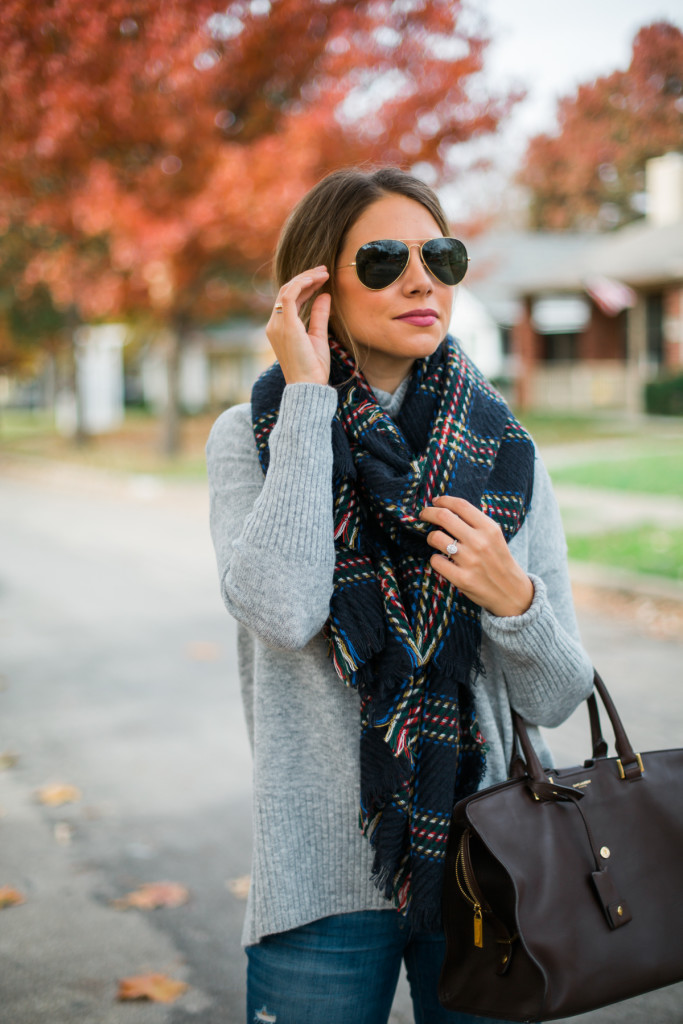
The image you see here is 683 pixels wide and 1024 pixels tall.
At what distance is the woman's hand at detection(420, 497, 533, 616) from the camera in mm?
1595

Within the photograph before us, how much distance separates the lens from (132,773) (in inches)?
175

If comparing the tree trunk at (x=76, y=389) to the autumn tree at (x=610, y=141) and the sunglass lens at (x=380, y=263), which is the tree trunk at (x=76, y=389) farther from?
the sunglass lens at (x=380, y=263)

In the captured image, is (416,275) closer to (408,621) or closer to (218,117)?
(408,621)

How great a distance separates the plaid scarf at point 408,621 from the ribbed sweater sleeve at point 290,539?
0.07m

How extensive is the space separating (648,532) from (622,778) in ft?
27.0

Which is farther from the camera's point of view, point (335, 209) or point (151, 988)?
point (151, 988)

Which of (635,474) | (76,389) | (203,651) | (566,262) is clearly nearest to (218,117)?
(635,474)

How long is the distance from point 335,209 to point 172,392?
1984 cm

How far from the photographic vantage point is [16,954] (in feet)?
10.0

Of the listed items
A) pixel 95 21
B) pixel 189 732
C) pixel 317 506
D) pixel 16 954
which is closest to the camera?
pixel 317 506

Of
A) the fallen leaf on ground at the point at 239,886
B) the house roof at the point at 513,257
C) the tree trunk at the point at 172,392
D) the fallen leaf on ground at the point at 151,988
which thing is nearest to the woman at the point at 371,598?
the fallen leaf on ground at the point at 151,988

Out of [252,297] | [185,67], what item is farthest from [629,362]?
[185,67]

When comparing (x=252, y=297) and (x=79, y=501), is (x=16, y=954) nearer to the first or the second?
(x=79, y=501)

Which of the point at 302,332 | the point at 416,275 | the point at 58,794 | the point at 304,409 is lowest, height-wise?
the point at 58,794
